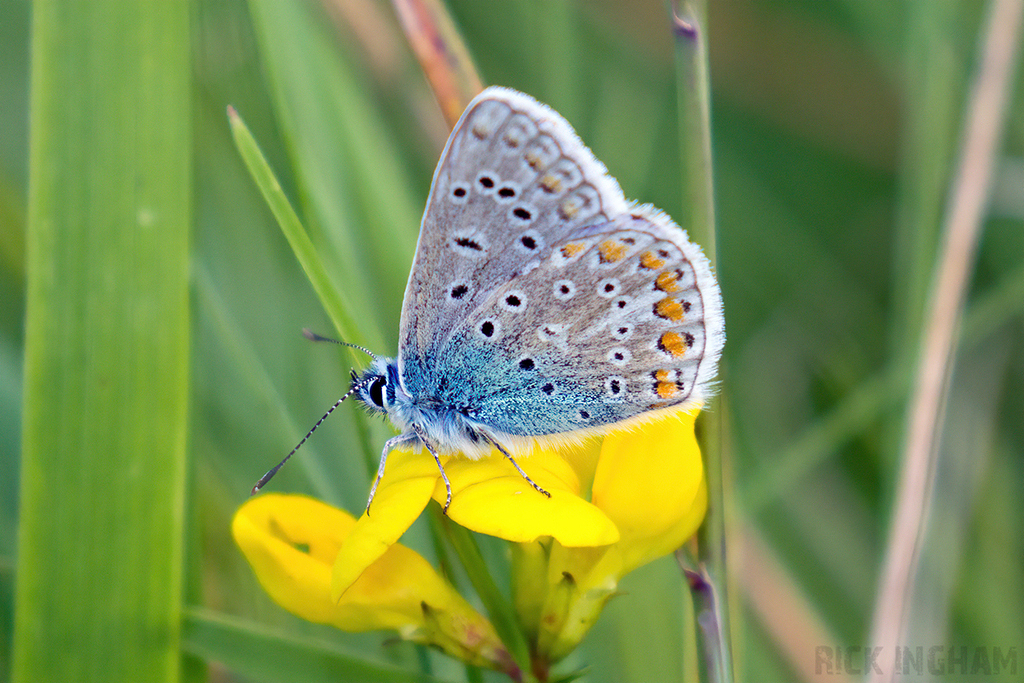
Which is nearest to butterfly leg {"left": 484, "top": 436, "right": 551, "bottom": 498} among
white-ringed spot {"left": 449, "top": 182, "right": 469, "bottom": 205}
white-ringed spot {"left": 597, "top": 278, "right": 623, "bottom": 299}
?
white-ringed spot {"left": 597, "top": 278, "right": 623, "bottom": 299}

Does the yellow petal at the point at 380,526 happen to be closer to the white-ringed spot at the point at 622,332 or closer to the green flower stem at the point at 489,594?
the green flower stem at the point at 489,594

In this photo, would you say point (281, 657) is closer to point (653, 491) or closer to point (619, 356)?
point (653, 491)

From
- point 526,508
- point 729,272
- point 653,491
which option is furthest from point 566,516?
point 729,272

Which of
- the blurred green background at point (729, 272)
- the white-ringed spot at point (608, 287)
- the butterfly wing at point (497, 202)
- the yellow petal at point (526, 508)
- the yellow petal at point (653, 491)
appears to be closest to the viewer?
the yellow petal at point (526, 508)

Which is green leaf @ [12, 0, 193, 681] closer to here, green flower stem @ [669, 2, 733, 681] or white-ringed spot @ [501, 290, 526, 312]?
white-ringed spot @ [501, 290, 526, 312]

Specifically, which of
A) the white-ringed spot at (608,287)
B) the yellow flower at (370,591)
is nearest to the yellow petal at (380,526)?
the yellow flower at (370,591)
